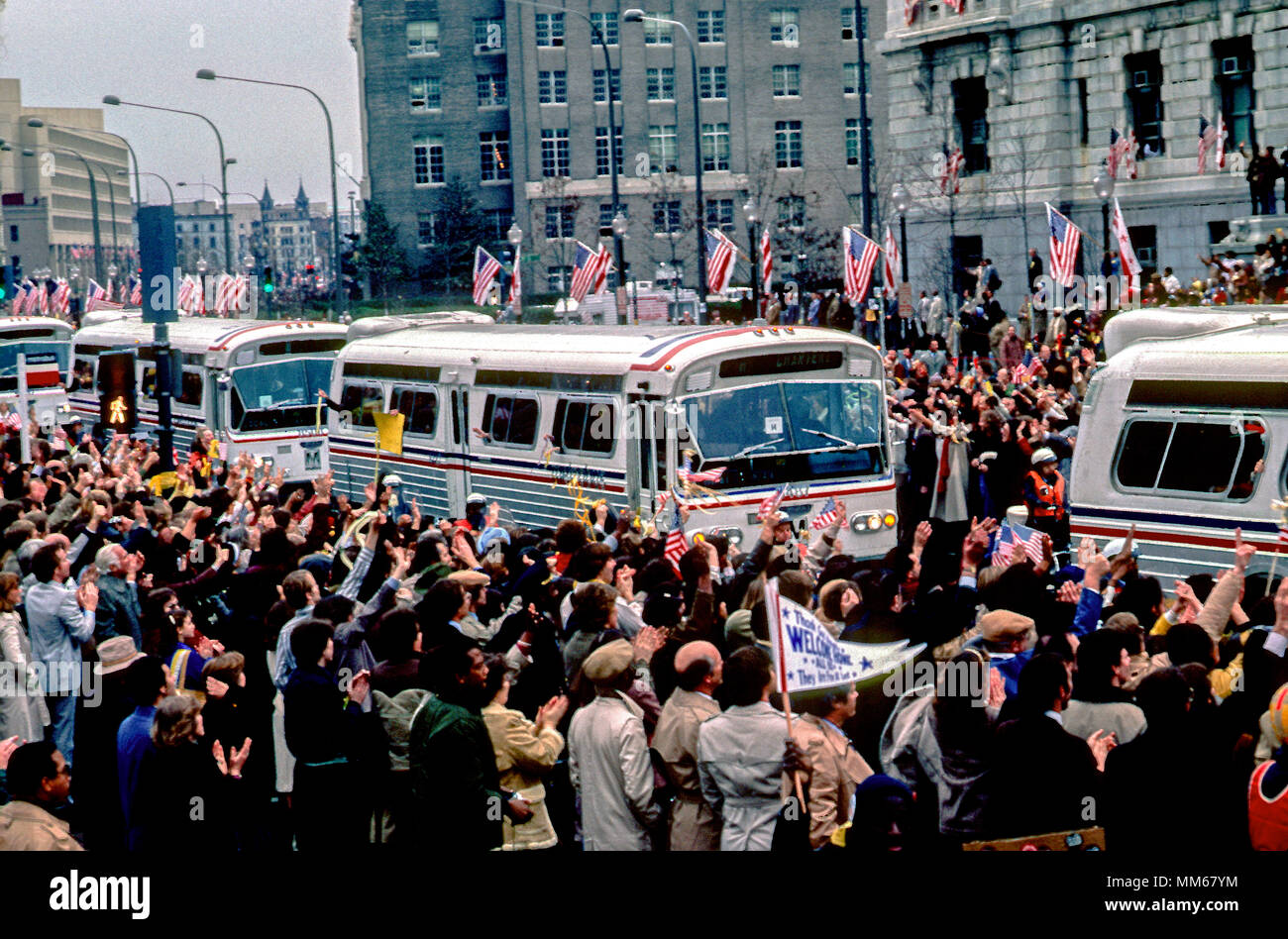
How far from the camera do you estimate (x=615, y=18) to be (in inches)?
3511

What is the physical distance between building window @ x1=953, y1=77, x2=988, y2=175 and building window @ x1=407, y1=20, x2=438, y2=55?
4695cm

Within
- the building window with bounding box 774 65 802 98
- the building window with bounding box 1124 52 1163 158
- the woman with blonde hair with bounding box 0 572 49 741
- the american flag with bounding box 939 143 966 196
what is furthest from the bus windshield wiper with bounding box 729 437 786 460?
the building window with bounding box 774 65 802 98

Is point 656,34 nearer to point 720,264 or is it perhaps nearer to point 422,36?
point 422,36

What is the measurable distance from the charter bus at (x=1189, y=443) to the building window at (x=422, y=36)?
80.2 metres

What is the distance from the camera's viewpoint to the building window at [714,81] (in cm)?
8806

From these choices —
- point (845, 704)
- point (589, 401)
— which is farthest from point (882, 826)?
point (589, 401)

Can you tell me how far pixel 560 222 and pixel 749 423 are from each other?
72.3m

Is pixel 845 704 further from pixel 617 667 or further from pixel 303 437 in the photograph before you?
pixel 303 437

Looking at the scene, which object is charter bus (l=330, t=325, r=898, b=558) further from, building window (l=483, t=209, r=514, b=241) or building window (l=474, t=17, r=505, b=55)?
building window (l=474, t=17, r=505, b=55)

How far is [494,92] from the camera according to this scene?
300ft

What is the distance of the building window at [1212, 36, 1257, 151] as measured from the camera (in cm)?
4306

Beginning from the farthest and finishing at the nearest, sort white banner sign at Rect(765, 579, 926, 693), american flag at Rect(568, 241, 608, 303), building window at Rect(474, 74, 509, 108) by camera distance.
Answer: building window at Rect(474, 74, 509, 108)
american flag at Rect(568, 241, 608, 303)
white banner sign at Rect(765, 579, 926, 693)

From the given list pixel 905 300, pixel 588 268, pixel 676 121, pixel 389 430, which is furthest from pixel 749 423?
pixel 676 121

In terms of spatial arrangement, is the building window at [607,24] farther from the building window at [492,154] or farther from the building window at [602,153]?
the building window at [492,154]
